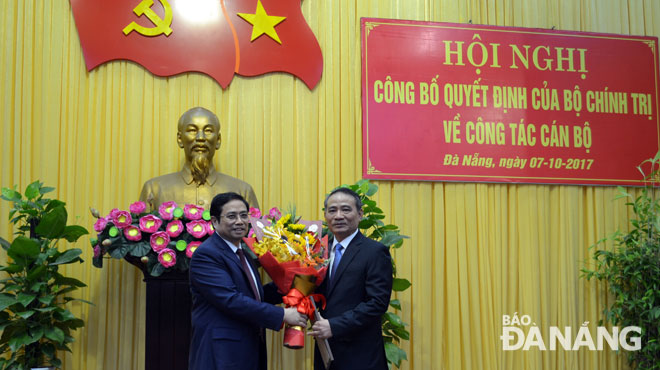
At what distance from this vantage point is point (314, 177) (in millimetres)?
5242

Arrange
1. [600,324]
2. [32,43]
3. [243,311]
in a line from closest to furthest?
[243,311]
[32,43]
[600,324]

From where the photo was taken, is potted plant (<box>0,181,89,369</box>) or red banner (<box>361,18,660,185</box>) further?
red banner (<box>361,18,660,185</box>)

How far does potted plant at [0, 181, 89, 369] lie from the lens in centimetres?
412

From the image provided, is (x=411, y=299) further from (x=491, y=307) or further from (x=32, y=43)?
(x=32, y=43)

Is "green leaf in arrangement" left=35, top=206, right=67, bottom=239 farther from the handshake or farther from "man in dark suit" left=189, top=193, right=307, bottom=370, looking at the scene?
the handshake

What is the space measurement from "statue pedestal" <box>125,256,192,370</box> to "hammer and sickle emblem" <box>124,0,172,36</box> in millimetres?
1786

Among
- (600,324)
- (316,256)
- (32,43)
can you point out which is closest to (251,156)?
(32,43)

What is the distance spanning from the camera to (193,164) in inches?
182

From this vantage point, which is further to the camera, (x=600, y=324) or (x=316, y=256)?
(x=600, y=324)

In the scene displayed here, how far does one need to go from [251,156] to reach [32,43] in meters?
1.74

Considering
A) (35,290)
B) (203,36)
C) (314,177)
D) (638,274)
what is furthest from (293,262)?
(638,274)

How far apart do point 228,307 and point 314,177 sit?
2.25m

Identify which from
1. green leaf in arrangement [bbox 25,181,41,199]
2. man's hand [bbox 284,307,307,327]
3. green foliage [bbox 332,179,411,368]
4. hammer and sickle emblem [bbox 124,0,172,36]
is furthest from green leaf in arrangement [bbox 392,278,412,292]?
hammer and sickle emblem [bbox 124,0,172,36]

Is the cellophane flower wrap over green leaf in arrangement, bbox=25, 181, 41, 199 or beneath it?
beneath
